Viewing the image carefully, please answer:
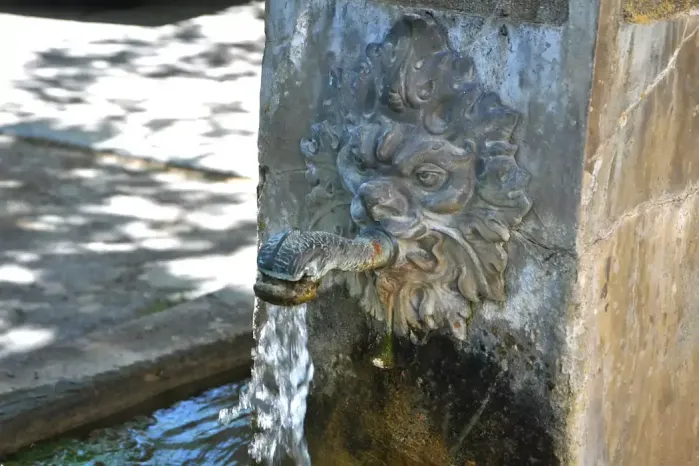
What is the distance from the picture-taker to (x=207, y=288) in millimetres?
3719

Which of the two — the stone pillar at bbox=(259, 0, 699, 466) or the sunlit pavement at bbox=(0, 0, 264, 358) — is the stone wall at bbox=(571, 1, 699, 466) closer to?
the stone pillar at bbox=(259, 0, 699, 466)

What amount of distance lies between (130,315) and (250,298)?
1.41ft

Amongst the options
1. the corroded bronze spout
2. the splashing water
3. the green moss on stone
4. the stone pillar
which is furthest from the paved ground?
the green moss on stone

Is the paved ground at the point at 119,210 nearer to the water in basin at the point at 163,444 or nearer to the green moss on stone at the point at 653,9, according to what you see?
the water in basin at the point at 163,444

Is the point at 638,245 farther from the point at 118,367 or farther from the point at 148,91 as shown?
the point at 148,91

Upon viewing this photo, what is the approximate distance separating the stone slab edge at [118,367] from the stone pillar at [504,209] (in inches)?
39.1

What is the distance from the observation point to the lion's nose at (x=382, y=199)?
175 centimetres

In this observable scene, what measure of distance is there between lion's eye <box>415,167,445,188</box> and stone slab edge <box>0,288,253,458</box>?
1.43m

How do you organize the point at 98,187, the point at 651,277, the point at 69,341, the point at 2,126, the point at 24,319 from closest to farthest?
the point at 651,277 → the point at 69,341 → the point at 24,319 → the point at 98,187 → the point at 2,126

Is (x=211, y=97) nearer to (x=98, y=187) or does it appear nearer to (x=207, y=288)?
(x=98, y=187)

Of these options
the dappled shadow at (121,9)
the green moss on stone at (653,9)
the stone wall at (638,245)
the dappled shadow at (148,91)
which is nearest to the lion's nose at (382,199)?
the stone wall at (638,245)

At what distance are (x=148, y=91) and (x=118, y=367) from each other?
376cm

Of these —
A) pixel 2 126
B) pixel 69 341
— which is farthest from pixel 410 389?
pixel 2 126

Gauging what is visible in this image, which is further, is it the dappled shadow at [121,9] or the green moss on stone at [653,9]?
the dappled shadow at [121,9]
